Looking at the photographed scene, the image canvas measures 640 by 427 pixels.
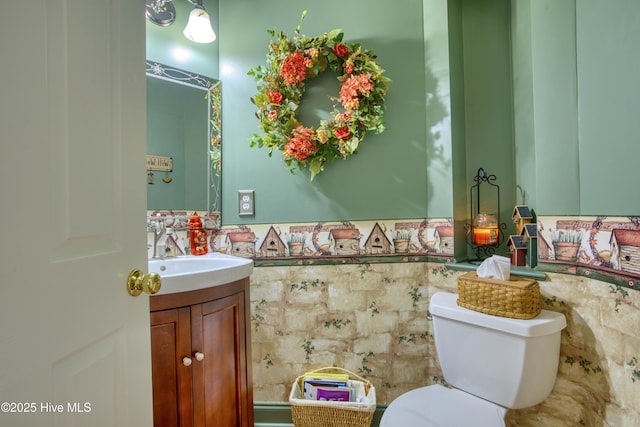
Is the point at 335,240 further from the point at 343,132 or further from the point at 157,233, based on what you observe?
the point at 157,233

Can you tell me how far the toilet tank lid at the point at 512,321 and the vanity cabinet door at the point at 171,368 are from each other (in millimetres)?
1007

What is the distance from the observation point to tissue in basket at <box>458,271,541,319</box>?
98 centimetres

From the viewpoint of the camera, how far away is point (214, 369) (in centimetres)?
111

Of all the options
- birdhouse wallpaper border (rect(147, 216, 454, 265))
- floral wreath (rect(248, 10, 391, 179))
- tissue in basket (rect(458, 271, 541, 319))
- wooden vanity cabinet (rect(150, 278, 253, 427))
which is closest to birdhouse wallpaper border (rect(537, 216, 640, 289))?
tissue in basket (rect(458, 271, 541, 319))

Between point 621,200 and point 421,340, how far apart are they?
101 cm

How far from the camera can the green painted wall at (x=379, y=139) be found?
4.74ft

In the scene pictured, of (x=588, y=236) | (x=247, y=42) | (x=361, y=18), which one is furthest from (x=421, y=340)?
(x=247, y=42)

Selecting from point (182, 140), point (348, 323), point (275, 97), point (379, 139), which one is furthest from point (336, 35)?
point (348, 323)

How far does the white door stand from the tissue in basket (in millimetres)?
1102

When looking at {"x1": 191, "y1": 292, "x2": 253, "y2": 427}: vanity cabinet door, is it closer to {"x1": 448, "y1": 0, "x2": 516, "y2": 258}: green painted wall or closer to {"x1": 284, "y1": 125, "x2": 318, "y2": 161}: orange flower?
{"x1": 284, "y1": 125, "x2": 318, "y2": 161}: orange flower

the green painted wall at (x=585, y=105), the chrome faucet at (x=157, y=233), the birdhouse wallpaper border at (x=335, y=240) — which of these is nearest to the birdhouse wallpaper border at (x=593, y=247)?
the green painted wall at (x=585, y=105)

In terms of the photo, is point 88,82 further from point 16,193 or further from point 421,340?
point 421,340

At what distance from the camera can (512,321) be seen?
0.96 metres

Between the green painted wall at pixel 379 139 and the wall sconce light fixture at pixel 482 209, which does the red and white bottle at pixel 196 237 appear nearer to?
the green painted wall at pixel 379 139
